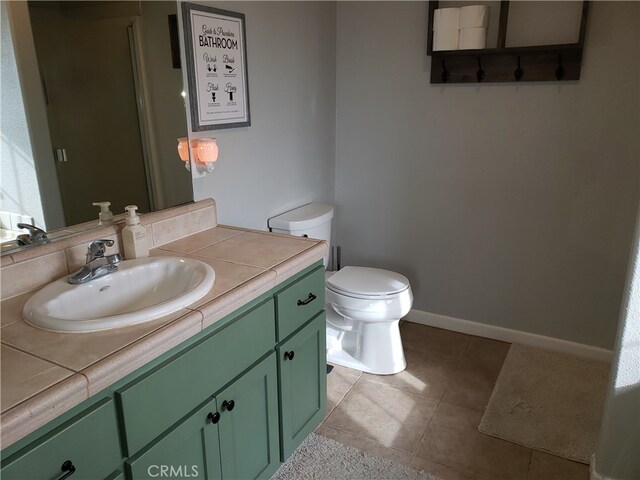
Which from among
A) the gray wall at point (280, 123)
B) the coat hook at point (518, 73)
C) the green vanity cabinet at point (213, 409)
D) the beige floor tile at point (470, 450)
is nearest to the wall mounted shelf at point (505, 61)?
the coat hook at point (518, 73)

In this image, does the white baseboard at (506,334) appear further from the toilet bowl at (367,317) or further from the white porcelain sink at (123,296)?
the white porcelain sink at (123,296)

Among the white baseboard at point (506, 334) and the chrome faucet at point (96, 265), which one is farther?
→ the white baseboard at point (506, 334)

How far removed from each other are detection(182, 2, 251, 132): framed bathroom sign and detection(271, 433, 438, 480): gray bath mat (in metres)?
1.37

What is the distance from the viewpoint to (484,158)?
264cm

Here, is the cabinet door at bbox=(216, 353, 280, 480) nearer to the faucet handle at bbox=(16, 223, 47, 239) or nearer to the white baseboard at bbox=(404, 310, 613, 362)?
the faucet handle at bbox=(16, 223, 47, 239)

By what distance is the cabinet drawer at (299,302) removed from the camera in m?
1.60

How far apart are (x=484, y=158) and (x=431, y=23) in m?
0.76

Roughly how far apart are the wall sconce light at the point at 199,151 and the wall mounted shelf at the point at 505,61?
135 centimetres

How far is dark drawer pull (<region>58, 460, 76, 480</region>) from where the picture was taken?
3.09 ft

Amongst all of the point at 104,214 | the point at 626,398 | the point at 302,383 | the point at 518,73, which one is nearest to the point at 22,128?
the point at 104,214

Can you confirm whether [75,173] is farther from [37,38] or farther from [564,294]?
[564,294]

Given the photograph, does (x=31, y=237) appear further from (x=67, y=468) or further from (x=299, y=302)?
(x=299, y=302)

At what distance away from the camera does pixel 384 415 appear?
2.22 meters

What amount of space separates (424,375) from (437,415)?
32cm
